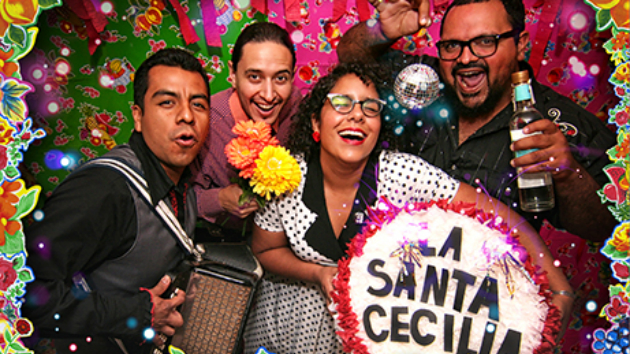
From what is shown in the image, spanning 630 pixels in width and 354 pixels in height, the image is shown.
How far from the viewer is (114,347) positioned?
1.65m

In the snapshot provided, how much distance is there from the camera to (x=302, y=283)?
1.86 m

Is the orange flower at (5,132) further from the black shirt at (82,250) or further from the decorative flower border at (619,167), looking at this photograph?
the decorative flower border at (619,167)

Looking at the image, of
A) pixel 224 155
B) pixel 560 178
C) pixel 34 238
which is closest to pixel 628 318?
pixel 560 178

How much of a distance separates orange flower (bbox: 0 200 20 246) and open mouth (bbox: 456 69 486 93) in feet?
5.88

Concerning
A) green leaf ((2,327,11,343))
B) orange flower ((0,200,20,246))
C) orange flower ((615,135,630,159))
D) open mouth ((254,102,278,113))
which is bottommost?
green leaf ((2,327,11,343))

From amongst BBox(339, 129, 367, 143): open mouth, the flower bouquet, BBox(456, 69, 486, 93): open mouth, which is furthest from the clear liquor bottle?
the flower bouquet

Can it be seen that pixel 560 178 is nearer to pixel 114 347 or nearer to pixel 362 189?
pixel 362 189

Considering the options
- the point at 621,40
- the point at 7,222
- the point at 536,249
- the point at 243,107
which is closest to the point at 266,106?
the point at 243,107

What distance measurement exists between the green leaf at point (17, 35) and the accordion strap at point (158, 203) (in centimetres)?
50

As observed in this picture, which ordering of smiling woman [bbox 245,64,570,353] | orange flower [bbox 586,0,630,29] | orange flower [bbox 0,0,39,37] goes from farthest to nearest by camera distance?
smiling woman [bbox 245,64,570,353]
orange flower [bbox 0,0,39,37]
orange flower [bbox 586,0,630,29]

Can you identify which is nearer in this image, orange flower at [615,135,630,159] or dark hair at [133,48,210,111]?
orange flower at [615,135,630,159]

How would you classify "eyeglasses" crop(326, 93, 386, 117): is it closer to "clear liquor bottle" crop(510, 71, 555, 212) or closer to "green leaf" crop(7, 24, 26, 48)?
"clear liquor bottle" crop(510, 71, 555, 212)

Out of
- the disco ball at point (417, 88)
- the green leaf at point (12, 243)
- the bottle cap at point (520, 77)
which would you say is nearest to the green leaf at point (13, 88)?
the green leaf at point (12, 243)

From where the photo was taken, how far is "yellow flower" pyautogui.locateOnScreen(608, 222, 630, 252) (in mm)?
1389
